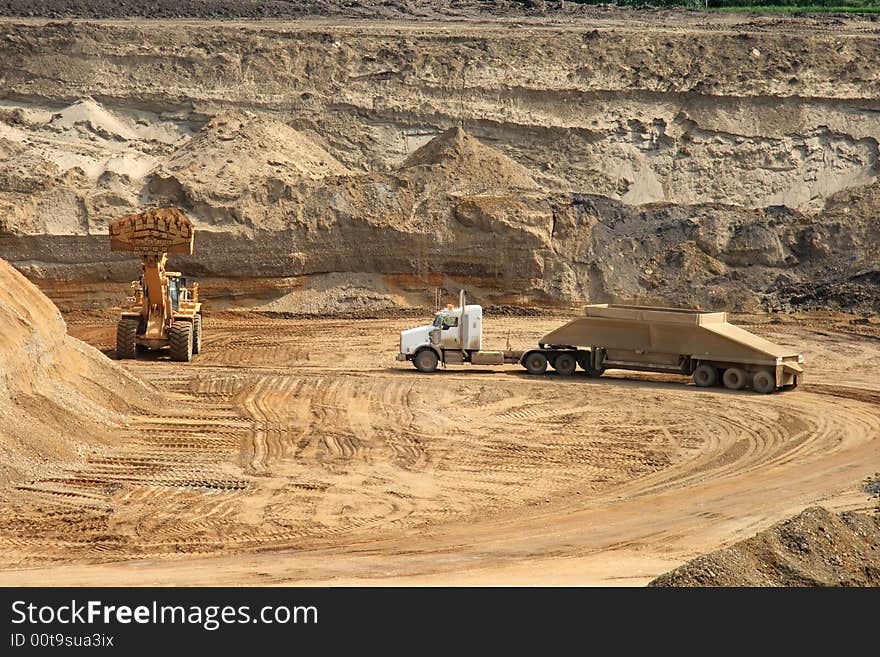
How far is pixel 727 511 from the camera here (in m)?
15.9

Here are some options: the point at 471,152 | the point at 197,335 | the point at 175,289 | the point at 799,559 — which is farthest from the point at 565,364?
the point at 799,559

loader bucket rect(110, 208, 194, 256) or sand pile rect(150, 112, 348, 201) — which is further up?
sand pile rect(150, 112, 348, 201)

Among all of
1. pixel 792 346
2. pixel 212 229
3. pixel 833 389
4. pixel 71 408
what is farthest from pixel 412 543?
pixel 212 229

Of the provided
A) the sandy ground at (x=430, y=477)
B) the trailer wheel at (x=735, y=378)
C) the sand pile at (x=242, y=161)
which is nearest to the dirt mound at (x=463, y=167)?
the sand pile at (x=242, y=161)

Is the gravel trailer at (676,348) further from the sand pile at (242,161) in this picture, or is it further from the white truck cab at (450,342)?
the sand pile at (242,161)

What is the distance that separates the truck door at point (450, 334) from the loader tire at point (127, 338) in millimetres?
6021

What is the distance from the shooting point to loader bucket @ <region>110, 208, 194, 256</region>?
25453 mm

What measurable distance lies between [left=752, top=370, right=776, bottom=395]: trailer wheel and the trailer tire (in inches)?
238

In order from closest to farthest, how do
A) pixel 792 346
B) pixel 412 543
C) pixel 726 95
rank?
pixel 412 543, pixel 792 346, pixel 726 95

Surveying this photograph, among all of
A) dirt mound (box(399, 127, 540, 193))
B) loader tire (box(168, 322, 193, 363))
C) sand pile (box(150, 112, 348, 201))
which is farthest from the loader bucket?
dirt mound (box(399, 127, 540, 193))

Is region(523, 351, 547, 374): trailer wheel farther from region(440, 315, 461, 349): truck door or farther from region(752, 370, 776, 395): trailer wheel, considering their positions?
Answer: region(752, 370, 776, 395): trailer wheel

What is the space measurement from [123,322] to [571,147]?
17.4 metres

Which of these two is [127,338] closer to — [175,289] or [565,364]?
[175,289]
